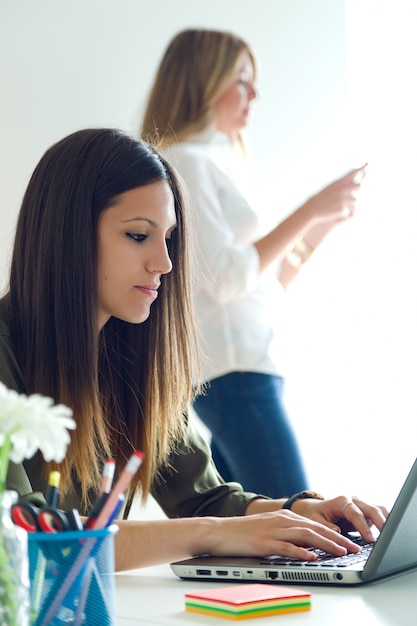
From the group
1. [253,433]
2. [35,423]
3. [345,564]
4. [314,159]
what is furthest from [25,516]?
[314,159]

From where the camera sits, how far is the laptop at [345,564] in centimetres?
90

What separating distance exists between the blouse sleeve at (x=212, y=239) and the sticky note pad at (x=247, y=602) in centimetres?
121

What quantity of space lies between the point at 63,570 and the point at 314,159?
2.45 m

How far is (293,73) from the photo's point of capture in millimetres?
2939

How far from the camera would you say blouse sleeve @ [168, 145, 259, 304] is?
204 cm

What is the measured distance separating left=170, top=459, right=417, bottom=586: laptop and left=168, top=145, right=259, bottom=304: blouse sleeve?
1.04 m

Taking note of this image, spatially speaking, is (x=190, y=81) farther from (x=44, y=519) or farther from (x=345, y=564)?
(x=44, y=519)

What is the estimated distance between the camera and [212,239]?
2055mm

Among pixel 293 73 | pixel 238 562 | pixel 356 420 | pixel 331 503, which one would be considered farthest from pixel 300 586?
pixel 293 73

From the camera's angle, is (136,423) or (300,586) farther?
(136,423)

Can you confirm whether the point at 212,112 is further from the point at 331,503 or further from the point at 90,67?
the point at 331,503

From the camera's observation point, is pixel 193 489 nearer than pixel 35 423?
No

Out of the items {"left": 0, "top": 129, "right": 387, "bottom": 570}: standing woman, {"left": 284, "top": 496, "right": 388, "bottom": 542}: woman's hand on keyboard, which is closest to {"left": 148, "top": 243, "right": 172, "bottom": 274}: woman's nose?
{"left": 0, "top": 129, "right": 387, "bottom": 570}: standing woman

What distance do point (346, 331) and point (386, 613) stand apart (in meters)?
2.17
